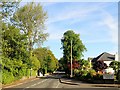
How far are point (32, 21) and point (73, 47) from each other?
25.1 m

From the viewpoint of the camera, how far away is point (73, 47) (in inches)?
3494

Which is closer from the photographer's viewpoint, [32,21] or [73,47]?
[32,21]

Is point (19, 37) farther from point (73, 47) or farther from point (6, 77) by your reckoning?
point (73, 47)

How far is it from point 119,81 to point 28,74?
105 feet

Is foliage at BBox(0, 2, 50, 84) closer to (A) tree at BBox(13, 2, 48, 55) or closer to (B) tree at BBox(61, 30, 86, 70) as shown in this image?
(A) tree at BBox(13, 2, 48, 55)

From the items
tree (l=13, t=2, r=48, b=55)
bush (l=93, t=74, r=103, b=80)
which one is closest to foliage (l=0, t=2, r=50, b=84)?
tree (l=13, t=2, r=48, b=55)

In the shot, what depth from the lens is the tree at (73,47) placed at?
88625 mm

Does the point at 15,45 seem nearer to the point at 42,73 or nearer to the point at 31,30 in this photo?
the point at 31,30

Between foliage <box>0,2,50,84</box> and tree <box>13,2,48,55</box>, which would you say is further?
tree <box>13,2,48,55</box>

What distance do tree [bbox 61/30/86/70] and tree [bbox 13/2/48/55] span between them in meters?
22.5

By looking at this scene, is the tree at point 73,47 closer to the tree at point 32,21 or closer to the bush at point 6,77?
the tree at point 32,21

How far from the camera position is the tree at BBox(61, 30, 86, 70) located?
88625mm

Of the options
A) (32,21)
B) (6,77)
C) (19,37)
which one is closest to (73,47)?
(32,21)

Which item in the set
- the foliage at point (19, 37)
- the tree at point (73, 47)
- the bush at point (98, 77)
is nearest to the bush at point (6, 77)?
the foliage at point (19, 37)
